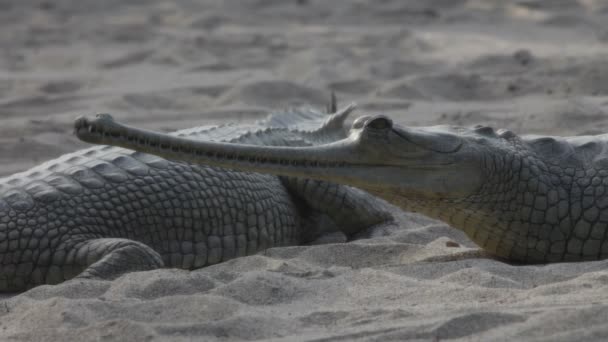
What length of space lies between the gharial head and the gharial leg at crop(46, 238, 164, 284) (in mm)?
675

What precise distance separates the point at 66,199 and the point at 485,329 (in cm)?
225

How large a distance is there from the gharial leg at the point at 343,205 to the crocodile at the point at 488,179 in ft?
4.04

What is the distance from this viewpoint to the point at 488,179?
4344mm

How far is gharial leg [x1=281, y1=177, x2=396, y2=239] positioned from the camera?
18.7 feet

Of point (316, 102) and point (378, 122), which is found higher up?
point (378, 122)

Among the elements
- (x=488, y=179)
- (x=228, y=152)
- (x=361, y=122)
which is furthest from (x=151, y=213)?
(x=488, y=179)

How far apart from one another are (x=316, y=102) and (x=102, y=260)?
4522 mm

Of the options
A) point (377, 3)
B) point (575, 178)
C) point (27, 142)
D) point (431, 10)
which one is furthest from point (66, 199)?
point (377, 3)

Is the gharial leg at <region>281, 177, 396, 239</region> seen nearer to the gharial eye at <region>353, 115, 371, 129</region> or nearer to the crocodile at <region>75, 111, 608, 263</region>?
the crocodile at <region>75, 111, 608, 263</region>

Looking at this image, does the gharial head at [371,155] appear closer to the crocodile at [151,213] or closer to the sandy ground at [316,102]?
the sandy ground at [316,102]

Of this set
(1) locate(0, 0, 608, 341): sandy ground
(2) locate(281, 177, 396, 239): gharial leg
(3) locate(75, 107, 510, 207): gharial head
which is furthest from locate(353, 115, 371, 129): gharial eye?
(2) locate(281, 177, 396, 239): gharial leg

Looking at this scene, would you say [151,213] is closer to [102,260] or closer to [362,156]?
[102,260]

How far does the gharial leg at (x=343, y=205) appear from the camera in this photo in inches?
224

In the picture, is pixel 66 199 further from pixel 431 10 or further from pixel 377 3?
pixel 377 3
